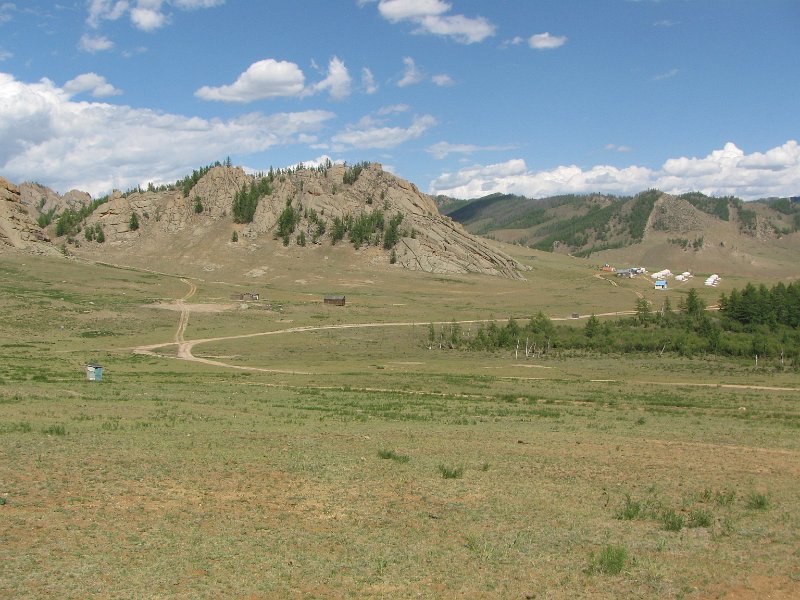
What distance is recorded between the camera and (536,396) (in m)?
44.3

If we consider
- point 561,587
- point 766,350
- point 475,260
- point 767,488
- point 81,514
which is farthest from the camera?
point 475,260

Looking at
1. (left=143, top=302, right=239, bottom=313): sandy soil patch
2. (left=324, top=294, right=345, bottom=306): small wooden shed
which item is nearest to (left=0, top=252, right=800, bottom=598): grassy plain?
(left=143, top=302, right=239, bottom=313): sandy soil patch

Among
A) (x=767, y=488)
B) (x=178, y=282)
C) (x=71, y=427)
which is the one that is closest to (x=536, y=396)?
(x=767, y=488)

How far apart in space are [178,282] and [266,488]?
432 ft

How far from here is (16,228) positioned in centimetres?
15925

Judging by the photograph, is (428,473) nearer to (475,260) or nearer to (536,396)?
(536,396)

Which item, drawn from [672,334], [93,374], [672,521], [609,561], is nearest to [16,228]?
[93,374]

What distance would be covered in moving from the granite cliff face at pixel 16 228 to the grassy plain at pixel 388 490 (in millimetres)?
122406

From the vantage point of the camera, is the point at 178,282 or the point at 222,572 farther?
→ the point at 178,282

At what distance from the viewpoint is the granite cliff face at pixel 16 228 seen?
15438cm

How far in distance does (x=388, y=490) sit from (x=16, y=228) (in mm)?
167586

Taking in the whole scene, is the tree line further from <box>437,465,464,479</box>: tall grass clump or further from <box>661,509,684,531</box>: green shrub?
<box>661,509,684,531</box>: green shrub

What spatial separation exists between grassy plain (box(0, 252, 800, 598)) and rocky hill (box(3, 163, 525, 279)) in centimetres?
12860

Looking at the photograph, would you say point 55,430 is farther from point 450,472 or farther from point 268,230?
point 268,230
